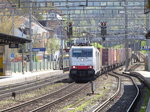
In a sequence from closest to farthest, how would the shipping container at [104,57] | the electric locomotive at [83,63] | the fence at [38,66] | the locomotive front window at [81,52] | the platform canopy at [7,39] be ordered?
the electric locomotive at [83,63]
the platform canopy at [7,39]
the locomotive front window at [81,52]
the shipping container at [104,57]
the fence at [38,66]

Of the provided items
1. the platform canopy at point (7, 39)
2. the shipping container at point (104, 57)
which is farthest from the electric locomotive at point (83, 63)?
the shipping container at point (104, 57)

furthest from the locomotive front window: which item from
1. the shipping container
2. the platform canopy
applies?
the shipping container

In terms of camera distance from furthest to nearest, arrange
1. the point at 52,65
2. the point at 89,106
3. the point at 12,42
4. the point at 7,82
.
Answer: the point at 52,65 → the point at 12,42 → the point at 7,82 → the point at 89,106

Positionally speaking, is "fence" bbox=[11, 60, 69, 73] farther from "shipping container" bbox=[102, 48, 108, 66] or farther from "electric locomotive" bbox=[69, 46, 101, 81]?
"electric locomotive" bbox=[69, 46, 101, 81]

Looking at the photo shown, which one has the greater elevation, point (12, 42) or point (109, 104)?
point (12, 42)

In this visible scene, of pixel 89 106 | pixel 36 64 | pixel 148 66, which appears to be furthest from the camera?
pixel 36 64

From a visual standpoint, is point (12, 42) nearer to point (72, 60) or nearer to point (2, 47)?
point (2, 47)

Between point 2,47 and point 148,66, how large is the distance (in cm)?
1835

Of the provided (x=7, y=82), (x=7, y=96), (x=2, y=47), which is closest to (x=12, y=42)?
(x=2, y=47)

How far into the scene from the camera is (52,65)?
59.9 m

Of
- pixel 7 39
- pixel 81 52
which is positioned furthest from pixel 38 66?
pixel 81 52

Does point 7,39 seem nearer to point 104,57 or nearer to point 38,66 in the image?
point 104,57

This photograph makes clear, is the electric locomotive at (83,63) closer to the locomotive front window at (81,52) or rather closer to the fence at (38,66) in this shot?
the locomotive front window at (81,52)

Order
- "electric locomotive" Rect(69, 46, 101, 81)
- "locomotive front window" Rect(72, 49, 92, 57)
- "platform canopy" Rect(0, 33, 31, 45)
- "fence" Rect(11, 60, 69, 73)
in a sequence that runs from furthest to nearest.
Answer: "fence" Rect(11, 60, 69, 73) < "locomotive front window" Rect(72, 49, 92, 57) < "platform canopy" Rect(0, 33, 31, 45) < "electric locomotive" Rect(69, 46, 101, 81)
